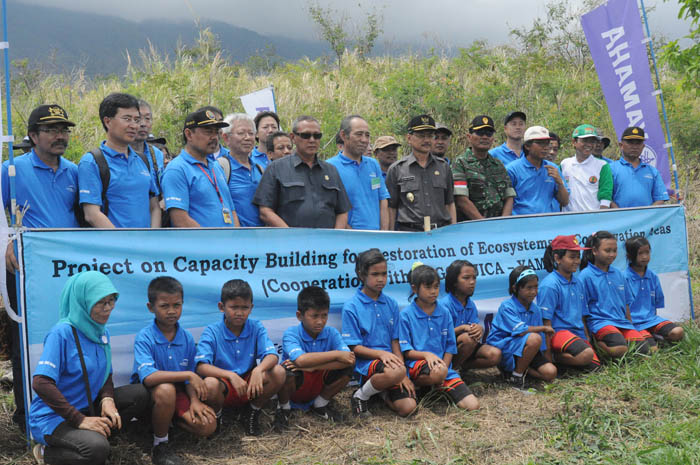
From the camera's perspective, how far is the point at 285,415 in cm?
486

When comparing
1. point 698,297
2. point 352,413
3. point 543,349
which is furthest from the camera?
point 698,297

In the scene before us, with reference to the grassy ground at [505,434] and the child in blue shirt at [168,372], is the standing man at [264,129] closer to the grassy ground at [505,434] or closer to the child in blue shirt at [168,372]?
the child in blue shirt at [168,372]

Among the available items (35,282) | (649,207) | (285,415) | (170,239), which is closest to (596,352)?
(649,207)

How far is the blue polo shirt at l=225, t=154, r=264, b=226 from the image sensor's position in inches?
233

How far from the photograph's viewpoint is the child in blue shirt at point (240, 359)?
449 cm

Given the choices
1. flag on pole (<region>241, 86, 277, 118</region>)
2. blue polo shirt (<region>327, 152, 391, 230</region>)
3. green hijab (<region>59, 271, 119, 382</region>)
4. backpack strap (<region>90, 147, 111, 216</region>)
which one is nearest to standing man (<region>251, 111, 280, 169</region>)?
blue polo shirt (<region>327, 152, 391, 230</region>)

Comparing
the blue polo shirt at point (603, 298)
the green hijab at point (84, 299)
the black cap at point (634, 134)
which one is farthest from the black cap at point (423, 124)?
the green hijab at point (84, 299)

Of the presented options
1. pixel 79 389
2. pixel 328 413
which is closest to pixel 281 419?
pixel 328 413

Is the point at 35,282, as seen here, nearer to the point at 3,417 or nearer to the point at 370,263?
the point at 3,417

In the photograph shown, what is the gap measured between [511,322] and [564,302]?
0.63 m

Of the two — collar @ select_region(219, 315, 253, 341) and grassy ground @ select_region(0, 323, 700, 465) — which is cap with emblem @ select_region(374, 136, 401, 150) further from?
collar @ select_region(219, 315, 253, 341)

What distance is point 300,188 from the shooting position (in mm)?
5637

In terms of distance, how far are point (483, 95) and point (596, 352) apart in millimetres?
8722

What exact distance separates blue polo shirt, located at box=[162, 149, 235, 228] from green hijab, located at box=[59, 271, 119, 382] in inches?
47.9
